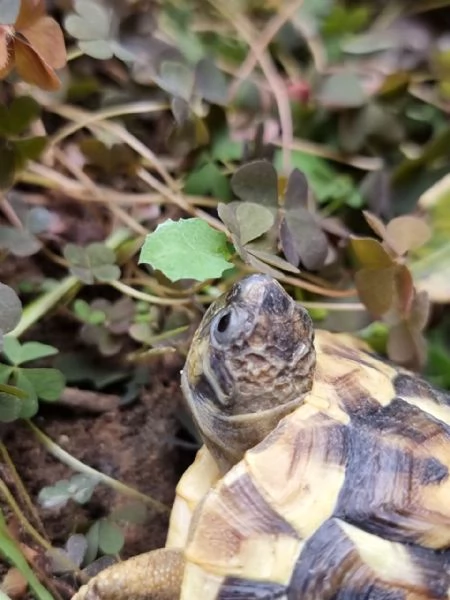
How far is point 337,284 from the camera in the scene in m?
1.39

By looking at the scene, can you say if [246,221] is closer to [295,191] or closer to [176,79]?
[295,191]

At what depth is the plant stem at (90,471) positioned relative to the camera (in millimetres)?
1184

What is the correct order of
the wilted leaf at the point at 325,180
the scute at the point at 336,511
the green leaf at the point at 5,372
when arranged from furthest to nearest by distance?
1. the wilted leaf at the point at 325,180
2. the green leaf at the point at 5,372
3. the scute at the point at 336,511

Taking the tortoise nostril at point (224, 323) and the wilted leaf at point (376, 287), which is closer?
the tortoise nostril at point (224, 323)

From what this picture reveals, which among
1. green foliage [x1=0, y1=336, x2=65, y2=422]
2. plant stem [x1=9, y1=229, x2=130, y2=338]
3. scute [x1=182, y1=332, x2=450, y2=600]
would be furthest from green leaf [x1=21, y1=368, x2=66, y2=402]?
scute [x1=182, y1=332, x2=450, y2=600]

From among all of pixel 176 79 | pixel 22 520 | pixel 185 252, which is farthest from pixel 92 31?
pixel 22 520

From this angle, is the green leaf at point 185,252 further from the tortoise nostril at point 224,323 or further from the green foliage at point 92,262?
the green foliage at point 92,262

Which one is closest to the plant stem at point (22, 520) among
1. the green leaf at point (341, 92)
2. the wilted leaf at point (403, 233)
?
the wilted leaf at point (403, 233)

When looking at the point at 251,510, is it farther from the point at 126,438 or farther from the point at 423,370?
the point at 423,370

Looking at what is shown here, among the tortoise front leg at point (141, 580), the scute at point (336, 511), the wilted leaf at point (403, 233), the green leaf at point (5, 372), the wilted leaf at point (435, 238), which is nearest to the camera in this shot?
the scute at point (336, 511)

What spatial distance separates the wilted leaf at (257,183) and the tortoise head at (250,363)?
9.6 inches

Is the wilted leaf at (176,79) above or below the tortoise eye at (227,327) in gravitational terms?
above

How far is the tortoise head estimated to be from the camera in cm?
104

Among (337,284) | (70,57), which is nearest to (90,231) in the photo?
(70,57)
